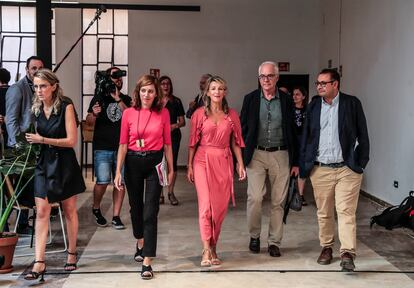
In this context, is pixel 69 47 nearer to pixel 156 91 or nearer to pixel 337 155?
pixel 156 91

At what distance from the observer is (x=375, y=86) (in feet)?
26.1

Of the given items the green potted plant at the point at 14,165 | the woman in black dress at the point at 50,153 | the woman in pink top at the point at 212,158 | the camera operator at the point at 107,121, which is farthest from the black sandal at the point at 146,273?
the camera operator at the point at 107,121

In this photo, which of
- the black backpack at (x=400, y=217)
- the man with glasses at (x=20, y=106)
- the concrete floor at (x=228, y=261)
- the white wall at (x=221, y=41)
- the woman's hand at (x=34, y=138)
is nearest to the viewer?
the woman's hand at (x=34, y=138)

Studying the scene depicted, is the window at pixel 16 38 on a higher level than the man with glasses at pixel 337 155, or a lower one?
higher

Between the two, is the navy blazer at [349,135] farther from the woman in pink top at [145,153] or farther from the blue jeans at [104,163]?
the blue jeans at [104,163]

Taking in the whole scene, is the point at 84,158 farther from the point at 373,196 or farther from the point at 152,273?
the point at 152,273

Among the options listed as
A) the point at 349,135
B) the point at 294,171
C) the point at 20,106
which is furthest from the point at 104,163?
the point at 349,135

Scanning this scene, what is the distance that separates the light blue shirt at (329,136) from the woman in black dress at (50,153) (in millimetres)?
1899

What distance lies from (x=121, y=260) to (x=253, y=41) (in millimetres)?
7622

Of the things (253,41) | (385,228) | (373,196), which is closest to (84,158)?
(253,41)

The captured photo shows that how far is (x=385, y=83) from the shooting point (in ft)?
24.7

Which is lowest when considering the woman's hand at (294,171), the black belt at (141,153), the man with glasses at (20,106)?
the woman's hand at (294,171)

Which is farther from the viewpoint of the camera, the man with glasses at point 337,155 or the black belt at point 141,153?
the man with glasses at point 337,155

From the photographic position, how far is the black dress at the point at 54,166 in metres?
4.12
